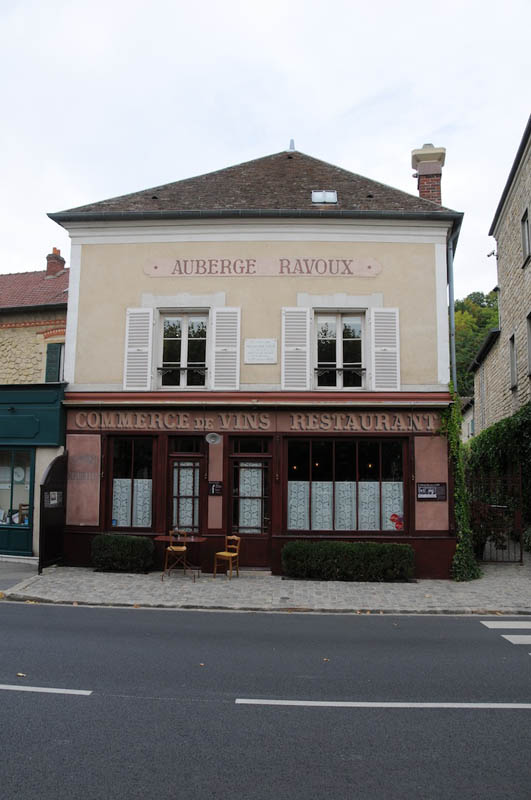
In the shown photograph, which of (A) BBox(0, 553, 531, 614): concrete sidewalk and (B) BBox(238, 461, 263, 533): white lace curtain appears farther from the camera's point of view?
(B) BBox(238, 461, 263, 533): white lace curtain

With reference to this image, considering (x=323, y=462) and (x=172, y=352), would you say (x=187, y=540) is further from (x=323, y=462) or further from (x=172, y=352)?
(x=172, y=352)

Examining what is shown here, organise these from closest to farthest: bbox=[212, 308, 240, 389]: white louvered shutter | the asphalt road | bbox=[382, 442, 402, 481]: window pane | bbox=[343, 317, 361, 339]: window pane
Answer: the asphalt road → bbox=[382, 442, 402, 481]: window pane → bbox=[212, 308, 240, 389]: white louvered shutter → bbox=[343, 317, 361, 339]: window pane

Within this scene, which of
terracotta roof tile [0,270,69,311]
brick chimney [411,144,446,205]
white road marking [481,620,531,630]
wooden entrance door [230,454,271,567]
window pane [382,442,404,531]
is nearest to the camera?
white road marking [481,620,531,630]

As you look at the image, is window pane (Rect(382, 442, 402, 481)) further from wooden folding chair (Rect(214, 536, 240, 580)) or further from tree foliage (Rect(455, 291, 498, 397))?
tree foliage (Rect(455, 291, 498, 397))

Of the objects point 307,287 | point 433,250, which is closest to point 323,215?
point 307,287

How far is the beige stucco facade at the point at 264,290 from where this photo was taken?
12.6 m

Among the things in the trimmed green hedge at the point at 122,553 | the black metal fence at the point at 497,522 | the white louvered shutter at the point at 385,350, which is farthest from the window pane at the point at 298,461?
the black metal fence at the point at 497,522

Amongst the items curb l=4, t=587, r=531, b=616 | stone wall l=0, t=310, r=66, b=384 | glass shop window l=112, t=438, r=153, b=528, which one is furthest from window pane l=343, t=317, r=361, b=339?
stone wall l=0, t=310, r=66, b=384

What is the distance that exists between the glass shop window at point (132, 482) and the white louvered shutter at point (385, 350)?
15.9ft

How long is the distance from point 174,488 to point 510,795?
959cm

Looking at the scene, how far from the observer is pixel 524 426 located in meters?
15.1

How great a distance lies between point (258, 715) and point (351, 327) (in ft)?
29.6

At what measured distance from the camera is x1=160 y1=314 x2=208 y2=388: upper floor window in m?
12.9

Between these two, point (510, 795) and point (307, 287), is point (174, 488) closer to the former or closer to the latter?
point (307, 287)
